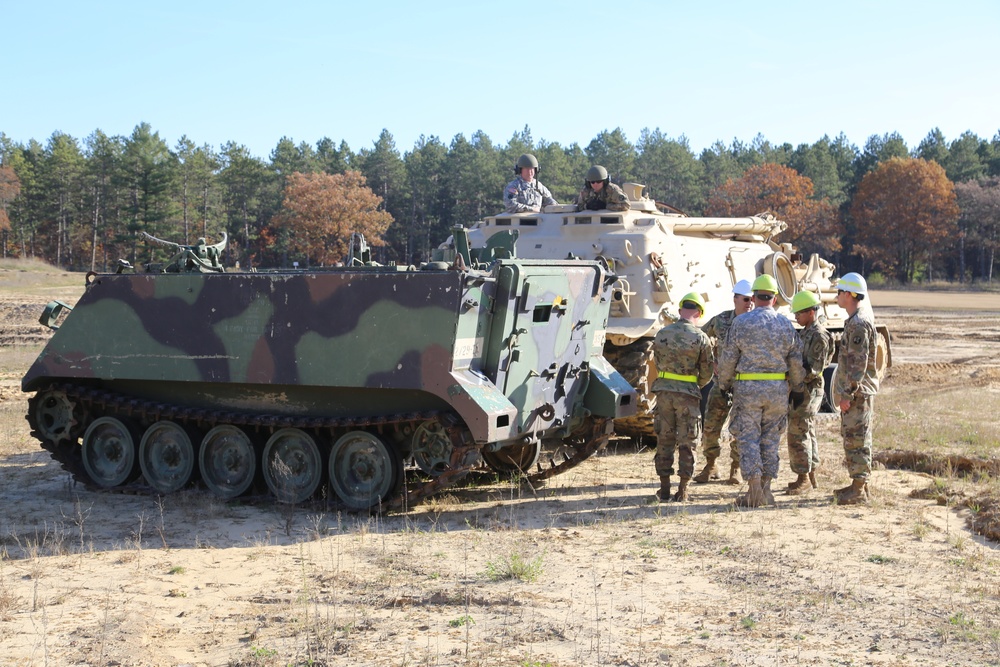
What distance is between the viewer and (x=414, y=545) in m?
7.68

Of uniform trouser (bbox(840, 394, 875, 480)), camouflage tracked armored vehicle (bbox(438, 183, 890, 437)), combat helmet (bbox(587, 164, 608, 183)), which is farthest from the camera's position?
combat helmet (bbox(587, 164, 608, 183))

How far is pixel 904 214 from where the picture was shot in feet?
181

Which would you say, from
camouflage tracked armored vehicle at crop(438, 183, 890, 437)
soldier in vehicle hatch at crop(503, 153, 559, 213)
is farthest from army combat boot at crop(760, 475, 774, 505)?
soldier in vehicle hatch at crop(503, 153, 559, 213)

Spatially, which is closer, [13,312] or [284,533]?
[284,533]

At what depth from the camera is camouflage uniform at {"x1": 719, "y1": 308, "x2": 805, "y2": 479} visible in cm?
866

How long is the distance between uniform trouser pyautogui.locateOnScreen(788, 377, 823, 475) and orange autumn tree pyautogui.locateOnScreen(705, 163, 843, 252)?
46175 mm

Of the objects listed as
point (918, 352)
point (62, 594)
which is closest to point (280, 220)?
point (918, 352)

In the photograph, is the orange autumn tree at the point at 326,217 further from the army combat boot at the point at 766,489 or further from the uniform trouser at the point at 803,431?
the army combat boot at the point at 766,489

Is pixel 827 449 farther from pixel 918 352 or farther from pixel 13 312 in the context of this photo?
pixel 13 312

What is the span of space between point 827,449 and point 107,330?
760cm

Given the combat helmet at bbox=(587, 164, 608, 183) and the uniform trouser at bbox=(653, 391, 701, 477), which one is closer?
the uniform trouser at bbox=(653, 391, 701, 477)

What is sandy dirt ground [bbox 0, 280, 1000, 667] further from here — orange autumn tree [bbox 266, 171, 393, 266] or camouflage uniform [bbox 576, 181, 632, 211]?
orange autumn tree [bbox 266, 171, 393, 266]

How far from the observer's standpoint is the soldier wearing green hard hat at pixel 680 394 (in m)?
8.94

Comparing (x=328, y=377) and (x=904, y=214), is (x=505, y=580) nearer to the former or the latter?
(x=328, y=377)
